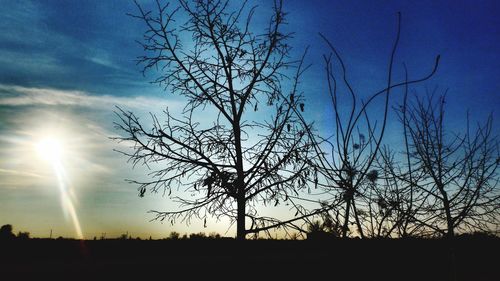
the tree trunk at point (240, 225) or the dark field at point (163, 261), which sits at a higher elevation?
the tree trunk at point (240, 225)

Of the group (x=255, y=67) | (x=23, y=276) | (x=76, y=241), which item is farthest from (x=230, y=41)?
(x=76, y=241)

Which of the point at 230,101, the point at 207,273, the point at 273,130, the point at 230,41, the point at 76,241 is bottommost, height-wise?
the point at 207,273

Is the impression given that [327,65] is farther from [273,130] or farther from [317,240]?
[273,130]

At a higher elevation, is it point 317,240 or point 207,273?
point 317,240

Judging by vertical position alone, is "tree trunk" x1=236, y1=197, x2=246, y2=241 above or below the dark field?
above

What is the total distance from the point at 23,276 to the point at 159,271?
3.34 m

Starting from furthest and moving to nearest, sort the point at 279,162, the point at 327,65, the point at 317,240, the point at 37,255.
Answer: the point at 37,255 < the point at 279,162 < the point at 317,240 < the point at 327,65

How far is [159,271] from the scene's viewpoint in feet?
31.6

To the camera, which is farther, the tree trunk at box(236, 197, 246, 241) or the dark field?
the dark field

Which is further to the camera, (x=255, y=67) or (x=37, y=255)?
(x=37, y=255)

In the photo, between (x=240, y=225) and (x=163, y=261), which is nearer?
(x=240, y=225)

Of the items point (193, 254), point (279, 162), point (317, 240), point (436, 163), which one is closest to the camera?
point (317, 240)

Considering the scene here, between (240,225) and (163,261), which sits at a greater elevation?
(240,225)

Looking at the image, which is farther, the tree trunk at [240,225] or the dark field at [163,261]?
the dark field at [163,261]
